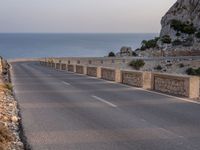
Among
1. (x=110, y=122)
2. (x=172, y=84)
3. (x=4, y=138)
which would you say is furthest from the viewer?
(x=172, y=84)

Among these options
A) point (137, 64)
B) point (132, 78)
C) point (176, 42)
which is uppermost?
point (132, 78)

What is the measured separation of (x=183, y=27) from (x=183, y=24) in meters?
0.89

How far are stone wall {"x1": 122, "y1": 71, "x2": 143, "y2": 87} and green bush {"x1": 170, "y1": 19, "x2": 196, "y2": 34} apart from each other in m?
107

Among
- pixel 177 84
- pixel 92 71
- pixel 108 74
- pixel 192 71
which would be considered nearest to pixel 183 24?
pixel 192 71

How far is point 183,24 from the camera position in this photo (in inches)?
5226

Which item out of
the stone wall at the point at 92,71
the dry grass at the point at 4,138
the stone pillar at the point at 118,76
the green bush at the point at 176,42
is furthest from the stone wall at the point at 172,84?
the green bush at the point at 176,42

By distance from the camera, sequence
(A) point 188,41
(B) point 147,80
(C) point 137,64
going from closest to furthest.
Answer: (B) point 147,80, (C) point 137,64, (A) point 188,41

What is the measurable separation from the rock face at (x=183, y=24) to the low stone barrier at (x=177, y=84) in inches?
3898

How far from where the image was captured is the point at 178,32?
13462 centimetres

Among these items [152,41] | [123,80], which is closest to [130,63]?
[152,41]

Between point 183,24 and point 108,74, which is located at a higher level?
point 183,24

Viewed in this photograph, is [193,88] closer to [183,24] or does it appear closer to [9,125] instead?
[9,125]

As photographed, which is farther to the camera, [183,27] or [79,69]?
[183,27]

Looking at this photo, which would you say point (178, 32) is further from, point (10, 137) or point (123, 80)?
point (10, 137)
